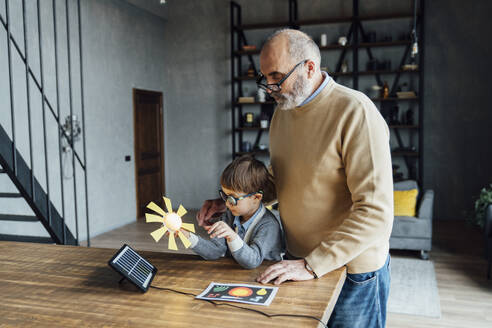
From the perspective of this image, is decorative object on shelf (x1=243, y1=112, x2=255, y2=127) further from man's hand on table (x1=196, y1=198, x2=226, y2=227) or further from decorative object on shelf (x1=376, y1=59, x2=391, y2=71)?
man's hand on table (x1=196, y1=198, x2=226, y2=227)

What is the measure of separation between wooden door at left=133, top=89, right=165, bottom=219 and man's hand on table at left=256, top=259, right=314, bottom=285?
5761 mm

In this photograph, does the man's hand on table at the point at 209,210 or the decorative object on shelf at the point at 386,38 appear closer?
the man's hand on table at the point at 209,210

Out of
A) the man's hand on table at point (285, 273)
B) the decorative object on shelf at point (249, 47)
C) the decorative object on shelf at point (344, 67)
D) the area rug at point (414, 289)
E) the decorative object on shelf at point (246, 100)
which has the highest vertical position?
the decorative object on shelf at point (249, 47)

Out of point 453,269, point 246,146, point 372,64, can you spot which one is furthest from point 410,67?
point 453,269

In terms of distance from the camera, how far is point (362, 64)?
6789mm

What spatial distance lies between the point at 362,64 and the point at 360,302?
5782 mm

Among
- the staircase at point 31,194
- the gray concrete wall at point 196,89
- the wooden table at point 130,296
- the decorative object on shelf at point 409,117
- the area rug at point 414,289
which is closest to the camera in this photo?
the wooden table at point 130,296

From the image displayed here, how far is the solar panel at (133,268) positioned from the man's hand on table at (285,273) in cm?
34

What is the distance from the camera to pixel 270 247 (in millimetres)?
1562

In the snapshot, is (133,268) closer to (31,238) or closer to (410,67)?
(31,238)

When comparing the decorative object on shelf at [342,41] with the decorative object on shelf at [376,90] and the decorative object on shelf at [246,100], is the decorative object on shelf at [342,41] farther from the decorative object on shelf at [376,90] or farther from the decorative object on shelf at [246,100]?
the decorative object on shelf at [246,100]

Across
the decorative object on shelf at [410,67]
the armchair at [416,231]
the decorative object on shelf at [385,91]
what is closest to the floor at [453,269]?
the armchair at [416,231]

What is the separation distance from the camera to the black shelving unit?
247 inches

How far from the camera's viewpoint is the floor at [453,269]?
10.6 ft
